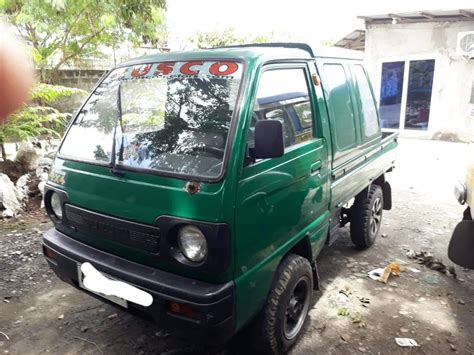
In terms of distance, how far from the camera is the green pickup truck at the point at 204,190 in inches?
78.8

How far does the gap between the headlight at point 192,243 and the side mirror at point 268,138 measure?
55 cm

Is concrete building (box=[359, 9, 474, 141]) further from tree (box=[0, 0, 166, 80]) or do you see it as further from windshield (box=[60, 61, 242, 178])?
windshield (box=[60, 61, 242, 178])

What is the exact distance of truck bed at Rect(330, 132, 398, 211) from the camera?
10.6 feet

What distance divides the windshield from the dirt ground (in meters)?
1.33

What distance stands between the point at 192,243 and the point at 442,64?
10.9 meters

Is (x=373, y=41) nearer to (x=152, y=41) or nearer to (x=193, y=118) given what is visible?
(x=152, y=41)

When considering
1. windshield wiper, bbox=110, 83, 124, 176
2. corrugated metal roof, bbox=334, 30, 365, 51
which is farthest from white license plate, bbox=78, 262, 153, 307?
corrugated metal roof, bbox=334, 30, 365, 51

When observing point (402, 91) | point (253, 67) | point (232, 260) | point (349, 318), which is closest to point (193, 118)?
point (253, 67)

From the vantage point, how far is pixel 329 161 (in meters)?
3.00

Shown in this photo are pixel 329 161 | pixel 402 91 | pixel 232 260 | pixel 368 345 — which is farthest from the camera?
pixel 402 91


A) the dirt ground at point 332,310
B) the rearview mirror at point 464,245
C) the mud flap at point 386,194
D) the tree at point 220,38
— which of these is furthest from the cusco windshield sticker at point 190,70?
the tree at point 220,38

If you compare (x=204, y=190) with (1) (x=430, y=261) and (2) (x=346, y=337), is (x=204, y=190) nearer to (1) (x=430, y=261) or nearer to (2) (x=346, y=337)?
(2) (x=346, y=337)

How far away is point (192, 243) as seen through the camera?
2.02 m

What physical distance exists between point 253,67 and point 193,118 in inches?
18.7
